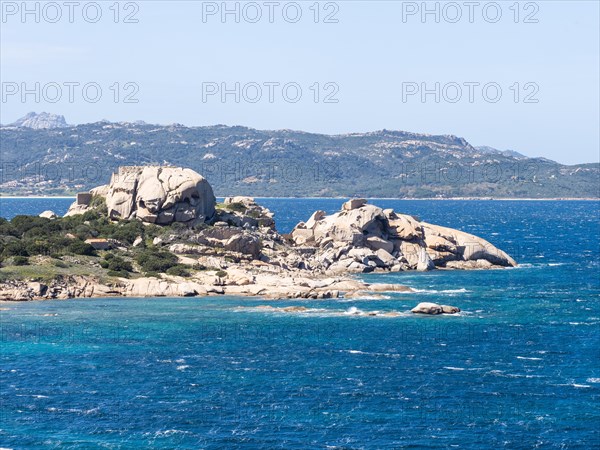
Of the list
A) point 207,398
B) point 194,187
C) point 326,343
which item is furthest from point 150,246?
point 207,398

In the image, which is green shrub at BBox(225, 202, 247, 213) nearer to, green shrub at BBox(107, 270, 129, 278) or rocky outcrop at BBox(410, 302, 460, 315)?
green shrub at BBox(107, 270, 129, 278)

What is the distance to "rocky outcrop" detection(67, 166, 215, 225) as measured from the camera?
147 metres

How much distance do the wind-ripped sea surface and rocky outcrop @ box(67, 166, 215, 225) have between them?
111 ft

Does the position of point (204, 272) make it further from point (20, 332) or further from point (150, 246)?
point (20, 332)

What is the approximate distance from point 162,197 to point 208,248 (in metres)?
13.6

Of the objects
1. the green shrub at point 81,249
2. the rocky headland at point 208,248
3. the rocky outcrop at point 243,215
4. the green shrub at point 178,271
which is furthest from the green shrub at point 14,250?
the rocky outcrop at point 243,215

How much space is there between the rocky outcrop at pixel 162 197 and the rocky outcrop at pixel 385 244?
56.3 feet

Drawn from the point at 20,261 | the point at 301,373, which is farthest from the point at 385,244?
the point at 301,373

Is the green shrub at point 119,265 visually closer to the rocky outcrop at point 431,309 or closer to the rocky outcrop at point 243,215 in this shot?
the rocky outcrop at point 243,215

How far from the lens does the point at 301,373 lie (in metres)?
76.1

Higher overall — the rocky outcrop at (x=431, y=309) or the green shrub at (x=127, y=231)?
the green shrub at (x=127, y=231)

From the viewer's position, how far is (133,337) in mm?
90688

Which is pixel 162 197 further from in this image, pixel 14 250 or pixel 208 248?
pixel 14 250

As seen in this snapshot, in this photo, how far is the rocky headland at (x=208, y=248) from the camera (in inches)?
4670
